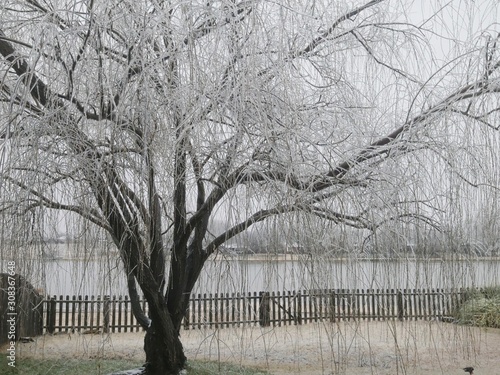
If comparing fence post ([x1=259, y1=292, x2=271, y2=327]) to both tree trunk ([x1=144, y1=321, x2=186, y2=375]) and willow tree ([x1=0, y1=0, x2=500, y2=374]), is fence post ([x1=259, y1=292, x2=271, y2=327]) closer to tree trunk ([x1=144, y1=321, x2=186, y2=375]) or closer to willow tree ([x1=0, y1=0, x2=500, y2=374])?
willow tree ([x1=0, y1=0, x2=500, y2=374])

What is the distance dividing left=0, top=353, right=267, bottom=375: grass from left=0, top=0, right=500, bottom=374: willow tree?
2.23 m

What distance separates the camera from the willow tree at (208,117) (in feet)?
6.55

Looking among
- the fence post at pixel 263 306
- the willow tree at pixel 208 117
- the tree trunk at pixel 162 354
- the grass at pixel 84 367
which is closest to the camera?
the willow tree at pixel 208 117

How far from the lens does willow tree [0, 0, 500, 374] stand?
1997mm

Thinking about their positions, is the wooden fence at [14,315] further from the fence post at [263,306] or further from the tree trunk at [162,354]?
the fence post at [263,306]

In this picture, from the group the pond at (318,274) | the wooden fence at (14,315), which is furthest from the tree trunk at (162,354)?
the pond at (318,274)

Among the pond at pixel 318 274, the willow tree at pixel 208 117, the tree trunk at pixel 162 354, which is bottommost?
the tree trunk at pixel 162 354

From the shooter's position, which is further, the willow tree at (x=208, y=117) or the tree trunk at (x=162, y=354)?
the tree trunk at (x=162, y=354)

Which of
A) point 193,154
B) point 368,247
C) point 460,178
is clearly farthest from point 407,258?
point 193,154

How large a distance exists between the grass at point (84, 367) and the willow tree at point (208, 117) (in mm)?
2230

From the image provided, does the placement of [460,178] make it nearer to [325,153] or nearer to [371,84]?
[325,153]

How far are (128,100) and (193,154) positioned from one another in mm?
383

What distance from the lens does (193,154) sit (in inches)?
84.3

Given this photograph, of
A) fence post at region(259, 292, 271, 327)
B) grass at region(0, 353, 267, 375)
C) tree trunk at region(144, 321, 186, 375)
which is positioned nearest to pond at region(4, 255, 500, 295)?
fence post at region(259, 292, 271, 327)
